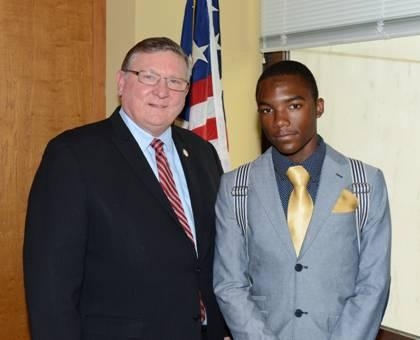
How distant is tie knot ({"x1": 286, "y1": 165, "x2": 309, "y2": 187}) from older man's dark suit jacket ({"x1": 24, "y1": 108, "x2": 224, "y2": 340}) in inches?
15.2

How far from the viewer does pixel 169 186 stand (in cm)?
204

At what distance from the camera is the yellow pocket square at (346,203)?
70.2 inches

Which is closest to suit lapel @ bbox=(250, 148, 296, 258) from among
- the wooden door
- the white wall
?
the white wall

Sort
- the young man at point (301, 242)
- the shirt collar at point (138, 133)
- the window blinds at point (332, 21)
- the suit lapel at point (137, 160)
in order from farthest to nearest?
the window blinds at point (332, 21) → the shirt collar at point (138, 133) → the suit lapel at point (137, 160) → the young man at point (301, 242)

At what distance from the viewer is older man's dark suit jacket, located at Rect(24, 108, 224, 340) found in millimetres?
1843

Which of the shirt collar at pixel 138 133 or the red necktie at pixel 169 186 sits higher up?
the shirt collar at pixel 138 133

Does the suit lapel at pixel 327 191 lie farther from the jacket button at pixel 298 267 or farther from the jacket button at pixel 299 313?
the jacket button at pixel 299 313

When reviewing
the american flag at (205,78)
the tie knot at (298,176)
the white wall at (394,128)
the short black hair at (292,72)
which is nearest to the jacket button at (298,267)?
the tie knot at (298,176)

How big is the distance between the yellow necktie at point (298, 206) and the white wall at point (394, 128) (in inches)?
54.9

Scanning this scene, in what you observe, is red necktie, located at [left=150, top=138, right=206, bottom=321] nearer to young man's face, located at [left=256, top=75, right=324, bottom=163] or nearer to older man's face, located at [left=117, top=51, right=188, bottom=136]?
older man's face, located at [left=117, top=51, right=188, bottom=136]

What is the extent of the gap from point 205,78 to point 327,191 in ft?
Result: 4.69

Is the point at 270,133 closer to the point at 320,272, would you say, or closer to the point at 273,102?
the point at 273,102

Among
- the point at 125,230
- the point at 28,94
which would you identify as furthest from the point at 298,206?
the point at 28,94

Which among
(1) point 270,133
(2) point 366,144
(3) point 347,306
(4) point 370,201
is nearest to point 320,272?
(3) point 347,306
